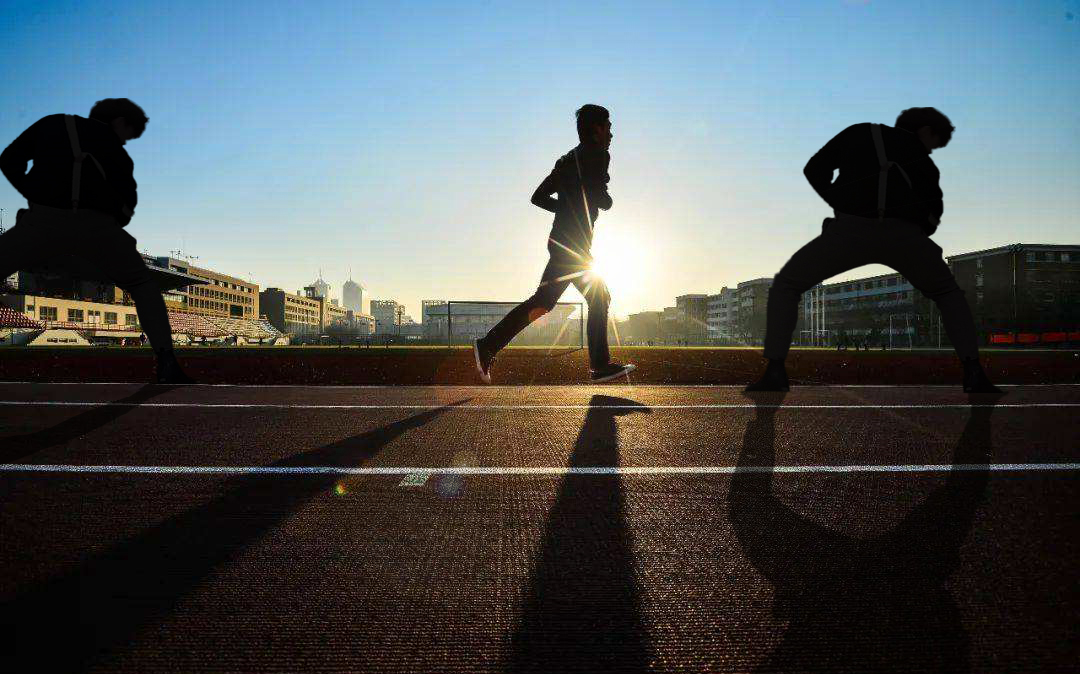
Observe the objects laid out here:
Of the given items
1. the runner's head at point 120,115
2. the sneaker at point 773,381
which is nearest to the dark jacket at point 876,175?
the sneaker at point 773,381

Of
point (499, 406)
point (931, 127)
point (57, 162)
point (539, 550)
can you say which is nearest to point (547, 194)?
point (499, 406)

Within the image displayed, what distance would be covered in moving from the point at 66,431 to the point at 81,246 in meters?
2.22

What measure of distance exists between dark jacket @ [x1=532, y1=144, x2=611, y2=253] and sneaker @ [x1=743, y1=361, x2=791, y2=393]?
1.75 meters

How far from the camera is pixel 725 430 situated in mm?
2938

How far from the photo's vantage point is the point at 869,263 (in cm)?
436

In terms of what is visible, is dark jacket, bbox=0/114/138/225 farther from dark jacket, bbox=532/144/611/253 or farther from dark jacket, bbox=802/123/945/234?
dark jacket, bbox=802/123/945/234

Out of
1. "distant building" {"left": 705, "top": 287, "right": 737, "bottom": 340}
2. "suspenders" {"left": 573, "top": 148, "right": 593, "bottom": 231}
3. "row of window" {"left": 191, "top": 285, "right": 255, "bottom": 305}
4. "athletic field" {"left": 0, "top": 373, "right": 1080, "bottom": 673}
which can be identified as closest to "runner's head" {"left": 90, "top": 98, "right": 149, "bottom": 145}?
"athletic field" {"left": 0, "top": 373, "right": 1080, "bottom": 673}

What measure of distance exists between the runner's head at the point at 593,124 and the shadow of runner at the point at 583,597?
351 centimetres

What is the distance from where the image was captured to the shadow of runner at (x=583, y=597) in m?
0.93

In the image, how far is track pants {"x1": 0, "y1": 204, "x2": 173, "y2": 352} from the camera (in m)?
4.19

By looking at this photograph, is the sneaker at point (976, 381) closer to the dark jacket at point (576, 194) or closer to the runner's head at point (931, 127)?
the runner's head at point (931, 127)

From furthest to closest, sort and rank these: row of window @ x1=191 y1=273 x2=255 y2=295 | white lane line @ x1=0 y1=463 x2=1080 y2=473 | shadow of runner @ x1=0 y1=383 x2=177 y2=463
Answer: row of window @ x1=191 y1=273 x2=255 y2=295, shadow of runner @ x1=0 y1=383 x2=177 y2=463, white lane line @ x1=0 y1=463 x2=1080 y2=473

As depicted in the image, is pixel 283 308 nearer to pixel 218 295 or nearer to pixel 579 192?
pixel 218 295

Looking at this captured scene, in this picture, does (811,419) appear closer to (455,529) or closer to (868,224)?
(868,224)
